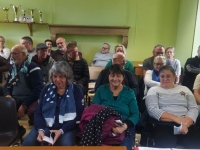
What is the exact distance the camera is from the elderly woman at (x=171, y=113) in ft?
6.27

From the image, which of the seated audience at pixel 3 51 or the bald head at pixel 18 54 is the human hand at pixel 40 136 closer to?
the bald head at pixel 18 54

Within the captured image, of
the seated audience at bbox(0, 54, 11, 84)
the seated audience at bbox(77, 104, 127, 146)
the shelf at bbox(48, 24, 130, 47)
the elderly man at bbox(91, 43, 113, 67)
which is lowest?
the seated audience at bbox(77, 104, 127, 146)

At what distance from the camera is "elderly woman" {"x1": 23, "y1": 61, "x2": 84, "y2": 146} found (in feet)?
5.84

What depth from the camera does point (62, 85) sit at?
1.93 meters

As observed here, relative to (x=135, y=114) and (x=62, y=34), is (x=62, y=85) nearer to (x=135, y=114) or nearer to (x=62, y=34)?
(x=135, y=114)

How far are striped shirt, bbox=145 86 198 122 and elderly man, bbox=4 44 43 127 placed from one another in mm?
1252

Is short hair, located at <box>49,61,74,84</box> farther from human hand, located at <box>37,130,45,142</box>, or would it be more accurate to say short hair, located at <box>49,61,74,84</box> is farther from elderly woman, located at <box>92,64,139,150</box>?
human hand, located at <box>37,130,45,142</box>

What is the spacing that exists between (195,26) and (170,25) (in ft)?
2.69

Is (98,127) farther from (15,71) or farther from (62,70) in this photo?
(15,71)

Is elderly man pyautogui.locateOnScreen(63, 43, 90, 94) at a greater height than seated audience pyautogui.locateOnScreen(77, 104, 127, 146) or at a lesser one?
greater

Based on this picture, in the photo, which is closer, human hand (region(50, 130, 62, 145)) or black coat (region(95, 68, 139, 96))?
human hand (region(50, 130, 62, 145))

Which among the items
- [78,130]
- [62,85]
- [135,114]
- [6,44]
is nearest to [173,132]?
[135,114]

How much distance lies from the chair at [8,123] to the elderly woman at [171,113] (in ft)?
4.09

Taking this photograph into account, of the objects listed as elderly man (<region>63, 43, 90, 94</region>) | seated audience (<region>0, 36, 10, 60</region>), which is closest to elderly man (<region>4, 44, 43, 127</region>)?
elderly man (<region>63, 43, 90, 94</region>)
